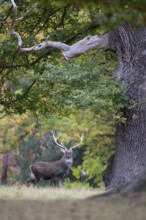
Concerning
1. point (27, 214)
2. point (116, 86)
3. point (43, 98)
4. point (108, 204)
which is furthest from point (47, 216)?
point (43, 98)

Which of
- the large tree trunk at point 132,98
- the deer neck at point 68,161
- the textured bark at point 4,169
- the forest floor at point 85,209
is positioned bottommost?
the textured bark at point 4,169

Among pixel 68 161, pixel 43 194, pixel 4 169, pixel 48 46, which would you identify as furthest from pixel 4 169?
pixel 43 194

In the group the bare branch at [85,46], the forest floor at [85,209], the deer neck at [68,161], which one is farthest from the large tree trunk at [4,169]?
the forest floor at [85,209]

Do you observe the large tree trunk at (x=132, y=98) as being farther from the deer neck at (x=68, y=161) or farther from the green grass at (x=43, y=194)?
the deer neck at (x=68, y=161)

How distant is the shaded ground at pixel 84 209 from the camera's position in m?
5.95

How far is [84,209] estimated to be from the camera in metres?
6.34

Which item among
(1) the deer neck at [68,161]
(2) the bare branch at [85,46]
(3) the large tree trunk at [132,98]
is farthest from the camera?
(1) the deer neck at [68,161]

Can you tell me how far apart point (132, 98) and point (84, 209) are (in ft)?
32.3

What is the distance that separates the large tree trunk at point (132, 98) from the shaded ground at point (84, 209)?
9258 mm

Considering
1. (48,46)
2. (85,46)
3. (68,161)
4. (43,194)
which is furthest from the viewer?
(68,161)

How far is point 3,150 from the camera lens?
→ 28.9 m

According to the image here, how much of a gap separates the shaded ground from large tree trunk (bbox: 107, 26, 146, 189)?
9258 millimetres

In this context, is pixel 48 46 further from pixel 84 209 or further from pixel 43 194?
pixel 84 209

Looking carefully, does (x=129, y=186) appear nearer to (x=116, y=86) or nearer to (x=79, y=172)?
(x=116, y=86)
